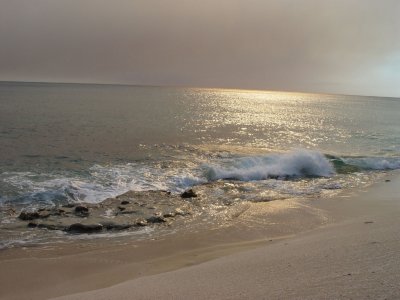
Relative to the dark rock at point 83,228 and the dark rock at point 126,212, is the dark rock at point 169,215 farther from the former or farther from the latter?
the dark rock at point 83,228

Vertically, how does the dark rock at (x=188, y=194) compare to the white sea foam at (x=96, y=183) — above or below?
above

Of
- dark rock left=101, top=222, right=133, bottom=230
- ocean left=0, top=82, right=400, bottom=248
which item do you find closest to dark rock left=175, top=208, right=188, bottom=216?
ocean left=0, top=82, right=400, bottom=248

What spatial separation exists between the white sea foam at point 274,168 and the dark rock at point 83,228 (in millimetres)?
7904

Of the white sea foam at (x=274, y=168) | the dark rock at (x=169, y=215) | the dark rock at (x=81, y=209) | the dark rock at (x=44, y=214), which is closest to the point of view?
the dark rock at (x=44, y=214)

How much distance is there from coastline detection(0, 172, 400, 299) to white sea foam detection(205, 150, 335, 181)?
692 centimetres

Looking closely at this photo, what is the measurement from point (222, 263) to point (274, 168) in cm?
1310

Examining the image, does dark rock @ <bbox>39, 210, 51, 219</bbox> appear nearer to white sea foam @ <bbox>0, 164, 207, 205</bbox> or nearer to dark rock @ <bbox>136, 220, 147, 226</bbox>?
white sea foam @ <bbox>0, 164, 207, 205</bbox>

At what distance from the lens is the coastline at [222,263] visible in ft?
18.4

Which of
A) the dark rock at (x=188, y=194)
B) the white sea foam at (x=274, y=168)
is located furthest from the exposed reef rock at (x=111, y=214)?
the white sea foam at (x=274, y=168)

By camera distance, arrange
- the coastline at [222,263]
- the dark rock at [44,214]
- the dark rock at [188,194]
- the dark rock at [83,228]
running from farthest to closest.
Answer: the dark rock at [188,194] → the dark rock at [44,214] → the dark rock at [83,228] → the coastline at [222,263]

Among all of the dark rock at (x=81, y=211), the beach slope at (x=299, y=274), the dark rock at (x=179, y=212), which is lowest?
the dark rock at (x=81, y=211)

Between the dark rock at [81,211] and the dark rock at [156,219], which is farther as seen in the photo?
the dark rock at [81,211]

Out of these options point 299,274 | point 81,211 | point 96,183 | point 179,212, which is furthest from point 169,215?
point 299,274

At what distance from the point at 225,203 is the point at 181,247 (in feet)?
14.6
